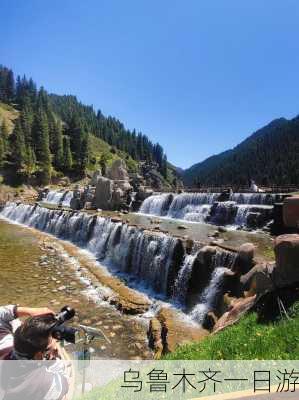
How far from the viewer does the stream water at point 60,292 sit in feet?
42.2

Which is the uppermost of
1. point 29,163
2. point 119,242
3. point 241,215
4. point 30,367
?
point 29,163

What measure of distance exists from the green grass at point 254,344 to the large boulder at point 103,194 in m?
40.1

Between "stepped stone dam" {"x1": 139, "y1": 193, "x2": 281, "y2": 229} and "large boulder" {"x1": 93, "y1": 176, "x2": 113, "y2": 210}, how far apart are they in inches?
216

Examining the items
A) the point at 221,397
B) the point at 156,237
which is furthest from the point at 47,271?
the point at 221,397

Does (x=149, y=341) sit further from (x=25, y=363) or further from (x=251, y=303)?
(x=25, y=363)

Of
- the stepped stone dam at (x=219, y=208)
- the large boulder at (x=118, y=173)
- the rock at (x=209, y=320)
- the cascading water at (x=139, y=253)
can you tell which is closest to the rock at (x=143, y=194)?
the stepped stone dam at (x=219, y=208)

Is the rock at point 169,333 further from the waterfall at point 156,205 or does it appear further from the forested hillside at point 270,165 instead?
the forested hillside at point 270,165

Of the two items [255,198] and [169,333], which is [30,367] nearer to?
[169,333]

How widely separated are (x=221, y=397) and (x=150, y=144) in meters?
174

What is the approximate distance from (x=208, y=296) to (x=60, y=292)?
8324mm

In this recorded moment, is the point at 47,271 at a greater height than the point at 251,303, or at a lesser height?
lesser

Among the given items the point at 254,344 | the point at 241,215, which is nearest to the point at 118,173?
the point at 241,215

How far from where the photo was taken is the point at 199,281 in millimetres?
17203

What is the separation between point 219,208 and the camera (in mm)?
35312
